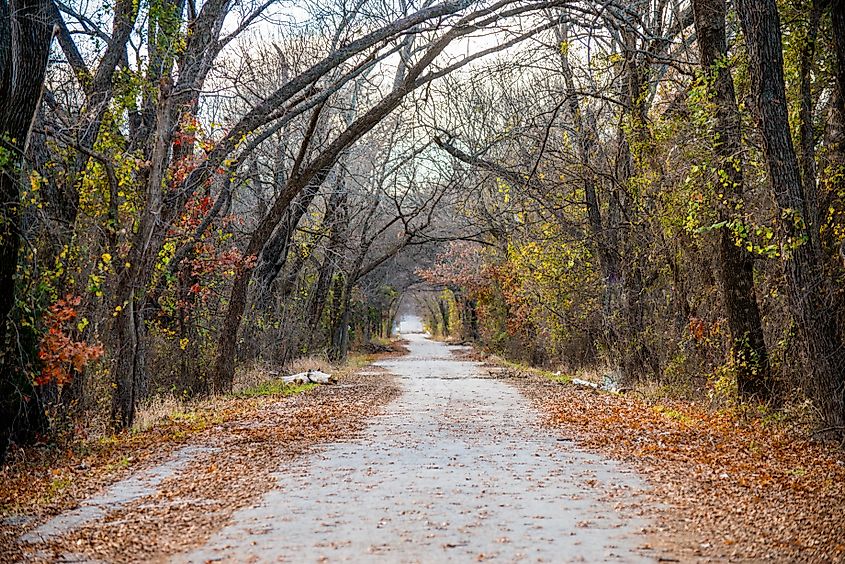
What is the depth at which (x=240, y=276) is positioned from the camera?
19828 millimetres

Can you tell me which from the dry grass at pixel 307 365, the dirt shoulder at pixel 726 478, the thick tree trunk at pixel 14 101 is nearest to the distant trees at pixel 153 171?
the thick tree trunk at pixel 14 101

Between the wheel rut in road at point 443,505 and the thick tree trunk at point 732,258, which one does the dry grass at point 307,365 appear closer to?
the wheel rut in road at point 443,505

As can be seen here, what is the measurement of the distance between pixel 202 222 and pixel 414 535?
42.2ft

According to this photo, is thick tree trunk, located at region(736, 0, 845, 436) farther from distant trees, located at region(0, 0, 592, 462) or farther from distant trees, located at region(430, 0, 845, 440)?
distant trees, located at region(0, 0, 592, 462)

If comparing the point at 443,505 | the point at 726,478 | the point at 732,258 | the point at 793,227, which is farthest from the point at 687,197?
the point at 443,505

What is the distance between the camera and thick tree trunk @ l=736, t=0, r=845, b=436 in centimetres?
1018

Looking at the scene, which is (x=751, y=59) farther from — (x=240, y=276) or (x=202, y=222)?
(x=240, y=276)

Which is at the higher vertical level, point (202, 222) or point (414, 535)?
point (202, 222)

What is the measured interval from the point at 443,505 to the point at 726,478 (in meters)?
3.02

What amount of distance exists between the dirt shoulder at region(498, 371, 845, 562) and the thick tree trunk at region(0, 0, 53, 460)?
20.6 feet

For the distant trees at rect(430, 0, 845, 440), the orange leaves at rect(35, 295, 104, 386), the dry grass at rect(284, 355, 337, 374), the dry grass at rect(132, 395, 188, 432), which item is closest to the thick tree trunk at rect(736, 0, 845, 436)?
the distant trees at rect(430, 0, 845, 440)

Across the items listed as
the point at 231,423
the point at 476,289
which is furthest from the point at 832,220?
the point at 476,289

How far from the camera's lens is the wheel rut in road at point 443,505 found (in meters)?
5.85

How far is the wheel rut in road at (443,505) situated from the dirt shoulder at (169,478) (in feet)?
1.19
